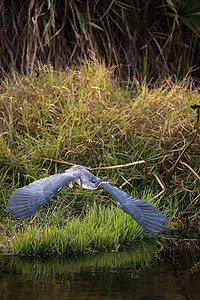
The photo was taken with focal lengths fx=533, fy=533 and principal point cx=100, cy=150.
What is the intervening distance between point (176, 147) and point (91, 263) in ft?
5.93

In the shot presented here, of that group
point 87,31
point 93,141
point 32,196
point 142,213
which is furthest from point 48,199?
point 87,31

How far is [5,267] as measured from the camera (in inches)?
125

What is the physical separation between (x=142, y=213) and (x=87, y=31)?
3634 mm

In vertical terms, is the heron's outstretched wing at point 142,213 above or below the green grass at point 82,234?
above

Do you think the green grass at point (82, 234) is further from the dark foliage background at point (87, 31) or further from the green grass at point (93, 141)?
the dark foliage background at point (87, 31)

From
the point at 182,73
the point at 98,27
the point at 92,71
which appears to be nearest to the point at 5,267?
the point at 92,71

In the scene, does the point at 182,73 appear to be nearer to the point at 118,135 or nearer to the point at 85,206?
the point at 118,135

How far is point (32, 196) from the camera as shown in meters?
3.21

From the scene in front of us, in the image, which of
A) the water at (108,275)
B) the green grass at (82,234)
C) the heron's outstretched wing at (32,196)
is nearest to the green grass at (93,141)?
the green grass at (82,234)

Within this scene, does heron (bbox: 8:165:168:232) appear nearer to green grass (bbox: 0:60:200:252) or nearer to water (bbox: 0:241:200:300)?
water (bbox: 0:241:200:300)

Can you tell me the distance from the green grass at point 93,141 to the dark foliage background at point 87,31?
1098 mm

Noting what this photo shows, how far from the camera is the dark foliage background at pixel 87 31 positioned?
20.2 feet

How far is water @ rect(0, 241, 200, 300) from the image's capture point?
8.71ft

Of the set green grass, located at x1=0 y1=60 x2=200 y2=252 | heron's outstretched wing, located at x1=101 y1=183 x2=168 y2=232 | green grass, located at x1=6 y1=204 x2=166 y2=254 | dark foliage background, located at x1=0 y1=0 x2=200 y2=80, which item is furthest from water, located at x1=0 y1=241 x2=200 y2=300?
dark foliage background, located at x1=0 y1=0 x2=200 y2=80
